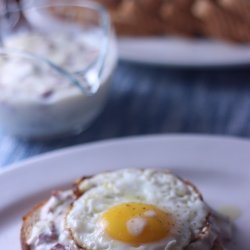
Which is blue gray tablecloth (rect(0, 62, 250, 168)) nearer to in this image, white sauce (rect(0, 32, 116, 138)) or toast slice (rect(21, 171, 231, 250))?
white sauce (rect(0, 32, 116, 138))

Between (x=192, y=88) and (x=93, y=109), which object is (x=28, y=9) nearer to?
(x=93, y=109)

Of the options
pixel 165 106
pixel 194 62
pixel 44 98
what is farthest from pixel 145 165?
pixel 194 62

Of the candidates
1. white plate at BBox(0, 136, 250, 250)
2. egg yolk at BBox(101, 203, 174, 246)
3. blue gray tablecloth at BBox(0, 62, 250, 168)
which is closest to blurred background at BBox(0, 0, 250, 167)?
blue gray tablecloth at BBox(0, 62, 250, 168)

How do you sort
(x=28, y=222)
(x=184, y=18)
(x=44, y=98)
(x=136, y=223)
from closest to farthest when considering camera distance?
(x=136, y=223) < (x=28, y=222) < (x=44, y=98) < (x=184, y=18)

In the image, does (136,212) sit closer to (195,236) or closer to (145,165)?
(195,236)

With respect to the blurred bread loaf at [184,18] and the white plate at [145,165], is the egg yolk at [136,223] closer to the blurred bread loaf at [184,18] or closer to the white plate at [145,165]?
the white plate at [145,165]

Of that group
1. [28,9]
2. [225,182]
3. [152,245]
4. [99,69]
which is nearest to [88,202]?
[152,245]
